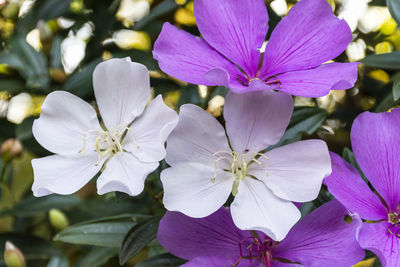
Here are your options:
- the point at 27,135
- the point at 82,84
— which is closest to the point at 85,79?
the point at 82,84

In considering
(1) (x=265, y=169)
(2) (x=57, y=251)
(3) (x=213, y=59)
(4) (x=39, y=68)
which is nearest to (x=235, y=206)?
(1) (x=265, y=169)

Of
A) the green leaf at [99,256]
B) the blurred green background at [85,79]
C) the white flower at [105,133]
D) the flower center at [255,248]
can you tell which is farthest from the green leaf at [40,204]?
the flower center at [255,248]

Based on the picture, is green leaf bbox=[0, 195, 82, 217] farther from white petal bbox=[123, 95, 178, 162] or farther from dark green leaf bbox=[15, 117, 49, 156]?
white petal bbox=[123, 95, 178, 162]

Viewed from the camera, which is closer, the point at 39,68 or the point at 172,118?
the point at 172,118

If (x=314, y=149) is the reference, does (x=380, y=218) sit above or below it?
below

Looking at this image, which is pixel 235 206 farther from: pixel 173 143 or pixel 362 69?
pixel 362 69

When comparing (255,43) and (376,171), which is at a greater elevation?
(255,43)

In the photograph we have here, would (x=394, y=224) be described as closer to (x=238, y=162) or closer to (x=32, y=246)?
(x=238, y=162)
